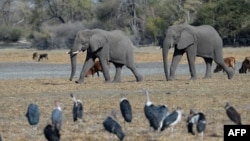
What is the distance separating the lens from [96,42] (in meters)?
28.0

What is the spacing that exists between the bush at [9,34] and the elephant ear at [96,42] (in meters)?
64.5

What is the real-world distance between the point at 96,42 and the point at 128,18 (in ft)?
176

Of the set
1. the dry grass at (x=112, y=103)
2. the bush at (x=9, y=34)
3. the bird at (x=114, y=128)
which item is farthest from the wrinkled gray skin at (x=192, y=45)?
the bush at (x=9, y=34)

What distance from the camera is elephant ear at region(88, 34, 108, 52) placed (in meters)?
27.9

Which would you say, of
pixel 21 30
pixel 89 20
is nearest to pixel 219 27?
pixel 89 20

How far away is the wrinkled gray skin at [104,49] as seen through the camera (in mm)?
28016

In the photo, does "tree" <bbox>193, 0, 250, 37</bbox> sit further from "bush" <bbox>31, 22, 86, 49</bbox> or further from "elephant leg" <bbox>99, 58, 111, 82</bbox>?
"elephant leg" <bbox>99, 58, 111, 82</bbox>

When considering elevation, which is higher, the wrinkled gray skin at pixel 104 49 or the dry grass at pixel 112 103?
→ the wrinkled gray skin at pixel 104 49

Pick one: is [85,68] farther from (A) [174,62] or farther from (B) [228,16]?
(B) [228,16]

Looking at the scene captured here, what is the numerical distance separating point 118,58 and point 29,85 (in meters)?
3.80

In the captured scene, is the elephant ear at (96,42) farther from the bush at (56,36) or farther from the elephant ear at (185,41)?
the bush at (56,36)

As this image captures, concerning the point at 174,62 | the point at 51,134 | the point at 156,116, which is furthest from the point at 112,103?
the point at 174,62

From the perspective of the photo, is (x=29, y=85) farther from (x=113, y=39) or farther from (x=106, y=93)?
(x=106, y=93)

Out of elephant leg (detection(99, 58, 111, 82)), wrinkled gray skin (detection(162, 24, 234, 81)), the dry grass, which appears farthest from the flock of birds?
wrinkled gray skin (detection(162, 24, 234, 81))
